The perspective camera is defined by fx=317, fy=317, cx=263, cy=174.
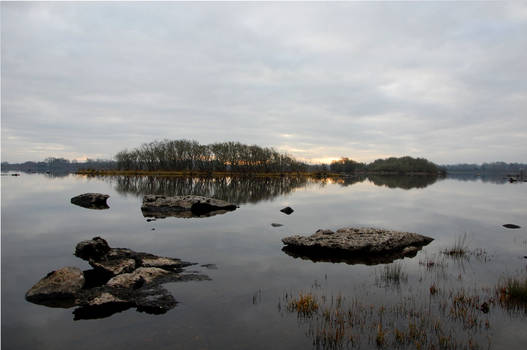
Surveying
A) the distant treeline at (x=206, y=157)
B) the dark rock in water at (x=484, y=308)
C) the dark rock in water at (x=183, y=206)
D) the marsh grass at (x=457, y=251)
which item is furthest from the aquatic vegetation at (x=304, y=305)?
the distant treeline at (x=206, y=157)

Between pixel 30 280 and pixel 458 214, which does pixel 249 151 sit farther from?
pixel 30 280

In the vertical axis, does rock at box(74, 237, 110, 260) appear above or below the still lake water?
above

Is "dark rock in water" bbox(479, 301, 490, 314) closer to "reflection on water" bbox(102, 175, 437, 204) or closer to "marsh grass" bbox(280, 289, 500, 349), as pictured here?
"marsh grass" bbox(280, 289, 500, 349)

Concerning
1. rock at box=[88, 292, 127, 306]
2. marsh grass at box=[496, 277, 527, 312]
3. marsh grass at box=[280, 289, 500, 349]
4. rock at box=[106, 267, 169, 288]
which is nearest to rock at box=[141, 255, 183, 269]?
rock at box=[106, 267, 169, 288]

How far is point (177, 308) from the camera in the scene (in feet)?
32.9

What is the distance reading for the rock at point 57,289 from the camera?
34.7ft

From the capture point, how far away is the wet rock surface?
32.8ft

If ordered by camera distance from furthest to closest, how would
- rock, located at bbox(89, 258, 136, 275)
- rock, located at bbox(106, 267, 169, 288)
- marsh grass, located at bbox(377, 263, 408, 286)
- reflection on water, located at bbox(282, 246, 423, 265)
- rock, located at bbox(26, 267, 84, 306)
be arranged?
1. reflection on water, located at bbox(282, 246, 423, 265)
2. rock, located at bbox(89, 258, 136, 275)
3. marsh grass, located at bbox(377, 263, 408, 286)
4. rock, located at bbox(106, 267, 169, 288)
5. rock, located at bbox(26, 267, 84, 306)

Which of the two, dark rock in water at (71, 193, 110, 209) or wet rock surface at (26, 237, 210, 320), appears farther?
dark rock in water at (71, 193, 110, 209)

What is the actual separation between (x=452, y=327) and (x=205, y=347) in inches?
269

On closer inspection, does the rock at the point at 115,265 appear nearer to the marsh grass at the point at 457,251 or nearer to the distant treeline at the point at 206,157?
the marsh grass at the point at 457,251

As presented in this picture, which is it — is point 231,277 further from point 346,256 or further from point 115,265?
point 346,256

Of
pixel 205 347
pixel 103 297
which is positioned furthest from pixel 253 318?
pixel 103 297

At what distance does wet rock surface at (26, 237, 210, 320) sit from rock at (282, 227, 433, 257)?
6642 mm
